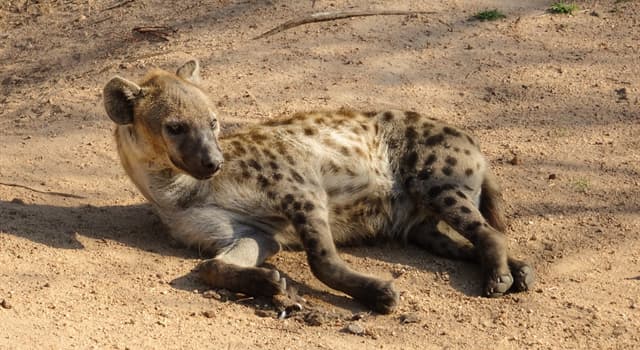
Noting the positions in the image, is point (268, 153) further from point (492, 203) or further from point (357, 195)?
point (492, 203)

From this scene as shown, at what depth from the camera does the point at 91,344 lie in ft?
12.2

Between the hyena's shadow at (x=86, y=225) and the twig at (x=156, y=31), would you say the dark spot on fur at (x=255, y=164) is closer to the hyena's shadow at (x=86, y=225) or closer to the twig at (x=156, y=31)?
the hyena's shadow at (x=86, y=225)

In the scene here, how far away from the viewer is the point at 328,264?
4.49 meters

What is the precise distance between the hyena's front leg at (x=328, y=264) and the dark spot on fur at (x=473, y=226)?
0.68 metres

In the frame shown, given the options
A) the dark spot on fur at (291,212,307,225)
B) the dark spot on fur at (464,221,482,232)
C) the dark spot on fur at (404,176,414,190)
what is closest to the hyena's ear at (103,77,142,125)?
the dark spot on fur at (291,212,307,225)

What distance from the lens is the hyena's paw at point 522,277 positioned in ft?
14.8

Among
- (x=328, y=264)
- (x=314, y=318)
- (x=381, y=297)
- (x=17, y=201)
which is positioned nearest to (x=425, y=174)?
(x=328, y=264)

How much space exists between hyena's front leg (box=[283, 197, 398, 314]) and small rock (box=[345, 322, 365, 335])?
213 mm

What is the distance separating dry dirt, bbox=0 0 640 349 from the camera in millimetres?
4059

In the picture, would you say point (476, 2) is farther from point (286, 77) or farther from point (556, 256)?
point (556, 256)

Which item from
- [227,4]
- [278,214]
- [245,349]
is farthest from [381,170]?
[227,4]

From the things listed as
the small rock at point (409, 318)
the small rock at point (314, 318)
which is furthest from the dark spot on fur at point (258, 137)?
the small rock at point (409, 318)

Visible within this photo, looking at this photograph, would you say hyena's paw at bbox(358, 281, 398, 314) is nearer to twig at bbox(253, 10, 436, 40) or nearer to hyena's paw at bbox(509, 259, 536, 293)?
hyena's paw at bbox(509, 259, 536, 293)

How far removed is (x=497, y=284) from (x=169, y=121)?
5.30ft
